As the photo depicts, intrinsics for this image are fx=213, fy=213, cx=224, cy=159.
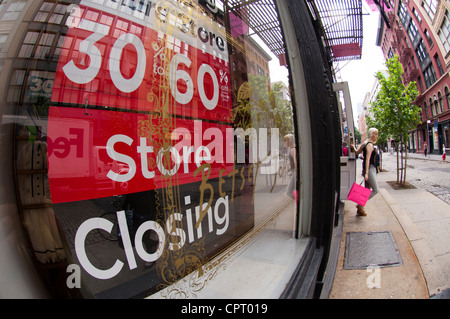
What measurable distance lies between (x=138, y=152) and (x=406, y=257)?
3071 millimetres

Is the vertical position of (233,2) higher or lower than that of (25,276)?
higher

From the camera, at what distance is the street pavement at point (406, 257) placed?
190cm

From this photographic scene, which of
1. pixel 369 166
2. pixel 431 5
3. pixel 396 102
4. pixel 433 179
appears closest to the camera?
pixel 369 166

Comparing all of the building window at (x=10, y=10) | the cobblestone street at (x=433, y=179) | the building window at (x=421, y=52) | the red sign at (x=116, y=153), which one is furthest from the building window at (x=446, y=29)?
the building window at (x=421, y=52)

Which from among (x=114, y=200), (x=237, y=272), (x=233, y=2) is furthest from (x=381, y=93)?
(x=114, y=200)

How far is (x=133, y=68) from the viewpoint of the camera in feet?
4.66

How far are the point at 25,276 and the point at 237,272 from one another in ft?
4.62

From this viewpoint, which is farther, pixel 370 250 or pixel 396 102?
pixel 396 102

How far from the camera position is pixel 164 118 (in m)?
1.61

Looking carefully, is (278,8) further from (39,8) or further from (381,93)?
(381,93)

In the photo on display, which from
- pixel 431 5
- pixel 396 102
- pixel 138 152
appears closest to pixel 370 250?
pixel 138 152

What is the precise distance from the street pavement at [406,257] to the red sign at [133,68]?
7.12 ft

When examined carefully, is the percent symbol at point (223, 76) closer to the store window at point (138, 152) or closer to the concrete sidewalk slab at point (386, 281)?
the store window at point (138, 152)

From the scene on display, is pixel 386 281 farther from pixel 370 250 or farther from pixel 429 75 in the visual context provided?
pixel 429 75
